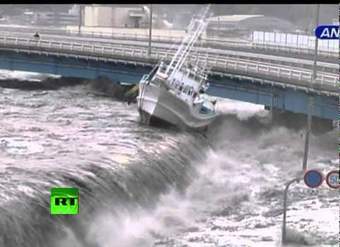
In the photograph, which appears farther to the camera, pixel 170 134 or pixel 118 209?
pixel 170 134

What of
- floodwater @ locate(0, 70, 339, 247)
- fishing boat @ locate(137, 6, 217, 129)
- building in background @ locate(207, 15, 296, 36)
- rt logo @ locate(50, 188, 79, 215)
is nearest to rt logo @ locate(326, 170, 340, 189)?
floodwater @ locate(0, 70, 339, 247)

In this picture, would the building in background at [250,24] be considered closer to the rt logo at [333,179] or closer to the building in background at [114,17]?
the building in background at [114,17]

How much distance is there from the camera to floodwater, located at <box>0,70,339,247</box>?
21.7m

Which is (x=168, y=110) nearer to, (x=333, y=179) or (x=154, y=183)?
(x=154, y=183)

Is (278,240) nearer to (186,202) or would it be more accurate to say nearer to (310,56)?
(186,202)

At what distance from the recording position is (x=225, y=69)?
5178 cm

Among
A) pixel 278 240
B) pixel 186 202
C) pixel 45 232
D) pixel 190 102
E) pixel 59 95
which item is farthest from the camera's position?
pixel 59 95

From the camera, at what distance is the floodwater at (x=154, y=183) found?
21.7m

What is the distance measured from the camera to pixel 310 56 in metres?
67.6

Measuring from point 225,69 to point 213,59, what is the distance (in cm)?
417

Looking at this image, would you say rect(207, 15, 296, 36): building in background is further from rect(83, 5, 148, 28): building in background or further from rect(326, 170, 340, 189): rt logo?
rect(326, 170, 340, 189): rt logo

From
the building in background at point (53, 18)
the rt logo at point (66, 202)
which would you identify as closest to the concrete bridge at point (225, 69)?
the rt logo at point (66, 202)

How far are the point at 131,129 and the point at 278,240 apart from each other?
2319 centimetres

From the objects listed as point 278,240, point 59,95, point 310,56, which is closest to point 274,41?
point 310,56
